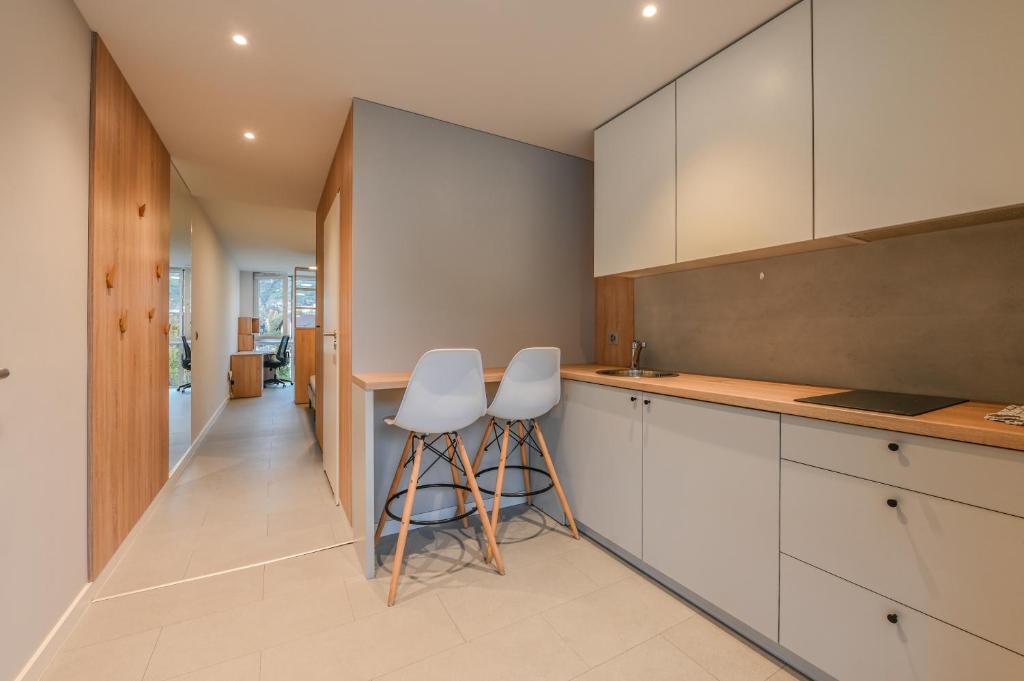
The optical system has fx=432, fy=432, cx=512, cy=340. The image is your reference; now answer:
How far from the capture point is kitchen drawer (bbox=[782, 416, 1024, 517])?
3.41 feet

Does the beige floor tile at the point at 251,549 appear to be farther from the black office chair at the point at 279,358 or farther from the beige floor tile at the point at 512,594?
the black office chair at the point at 279,358

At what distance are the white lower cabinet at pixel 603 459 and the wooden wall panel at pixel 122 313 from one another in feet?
7.43

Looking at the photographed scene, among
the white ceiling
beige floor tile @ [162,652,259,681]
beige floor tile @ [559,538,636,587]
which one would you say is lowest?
beige floor tile @ [162,652,259,681]

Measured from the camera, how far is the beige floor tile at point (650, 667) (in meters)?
1.46

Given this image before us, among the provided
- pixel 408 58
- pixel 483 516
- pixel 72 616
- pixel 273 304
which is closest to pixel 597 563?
pixel 483 516

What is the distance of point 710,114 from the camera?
6.63 ft

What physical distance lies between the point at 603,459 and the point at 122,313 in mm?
2621

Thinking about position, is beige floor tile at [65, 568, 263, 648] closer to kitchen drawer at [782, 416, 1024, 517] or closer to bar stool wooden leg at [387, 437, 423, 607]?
bar stool wooden leg at [387, 437, 423, 607]

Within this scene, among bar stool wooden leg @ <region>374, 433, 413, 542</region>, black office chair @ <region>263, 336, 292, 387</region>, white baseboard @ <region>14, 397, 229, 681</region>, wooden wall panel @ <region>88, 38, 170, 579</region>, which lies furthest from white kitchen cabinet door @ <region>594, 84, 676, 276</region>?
black office chair @ <region>263, 336, 292, 387</region>

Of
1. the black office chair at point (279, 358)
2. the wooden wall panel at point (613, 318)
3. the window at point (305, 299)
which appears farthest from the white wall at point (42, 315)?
the black office chair at point (279, 358)

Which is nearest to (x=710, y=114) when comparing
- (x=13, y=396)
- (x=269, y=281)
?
(x=13, y=396)

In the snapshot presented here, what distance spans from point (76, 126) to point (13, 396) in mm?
1160

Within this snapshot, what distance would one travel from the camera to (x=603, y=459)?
7.43 feet

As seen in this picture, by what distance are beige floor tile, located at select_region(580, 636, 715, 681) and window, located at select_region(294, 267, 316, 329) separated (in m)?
7.05
